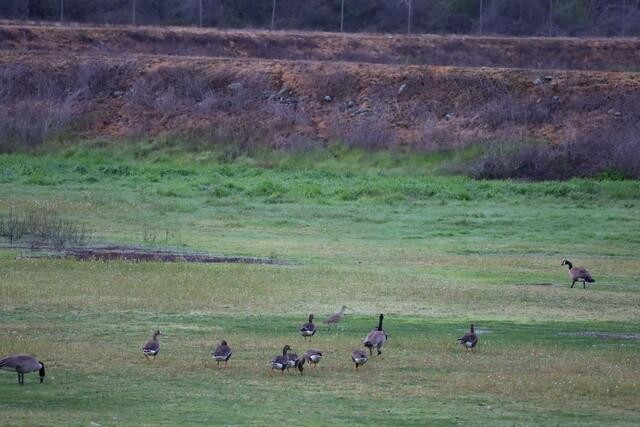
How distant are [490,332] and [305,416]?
23.5 feet

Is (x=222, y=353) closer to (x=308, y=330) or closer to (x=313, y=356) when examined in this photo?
(x=313, y=356)

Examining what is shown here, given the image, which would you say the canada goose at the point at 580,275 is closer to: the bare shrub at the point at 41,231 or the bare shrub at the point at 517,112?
the bare shrub at the point at 41,231

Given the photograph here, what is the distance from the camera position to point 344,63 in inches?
2194

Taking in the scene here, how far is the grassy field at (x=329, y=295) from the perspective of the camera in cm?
1477

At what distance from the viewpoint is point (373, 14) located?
233 feet

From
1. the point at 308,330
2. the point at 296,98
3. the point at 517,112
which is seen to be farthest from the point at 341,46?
the point at 308,330

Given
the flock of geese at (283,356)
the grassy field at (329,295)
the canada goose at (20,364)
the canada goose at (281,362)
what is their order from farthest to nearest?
the canada goose at (281,362) → the grassy field at (329,295) → the flock of geese at (283,356) → the canada goose at (20,364)

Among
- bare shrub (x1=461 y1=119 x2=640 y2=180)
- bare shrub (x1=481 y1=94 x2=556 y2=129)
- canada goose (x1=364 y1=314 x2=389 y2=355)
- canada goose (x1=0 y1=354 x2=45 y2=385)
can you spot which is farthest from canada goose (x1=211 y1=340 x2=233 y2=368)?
bare shrub (x1=481 y1=94 x2=556 y2=129)

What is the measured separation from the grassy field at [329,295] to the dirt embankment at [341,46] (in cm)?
1312

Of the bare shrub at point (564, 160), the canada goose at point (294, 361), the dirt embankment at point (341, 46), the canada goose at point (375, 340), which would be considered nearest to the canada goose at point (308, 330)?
the canada goose at point (375, 340)

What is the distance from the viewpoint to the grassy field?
1477 centimetres

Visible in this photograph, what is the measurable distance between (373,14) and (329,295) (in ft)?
161

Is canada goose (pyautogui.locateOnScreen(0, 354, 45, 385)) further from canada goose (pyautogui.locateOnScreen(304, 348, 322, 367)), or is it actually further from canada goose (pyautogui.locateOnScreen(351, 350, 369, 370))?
canada goose (pyautogui.locateOnScreen(351, 350, 369, 370))

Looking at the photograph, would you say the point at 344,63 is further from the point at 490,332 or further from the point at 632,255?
the point at 490,332
